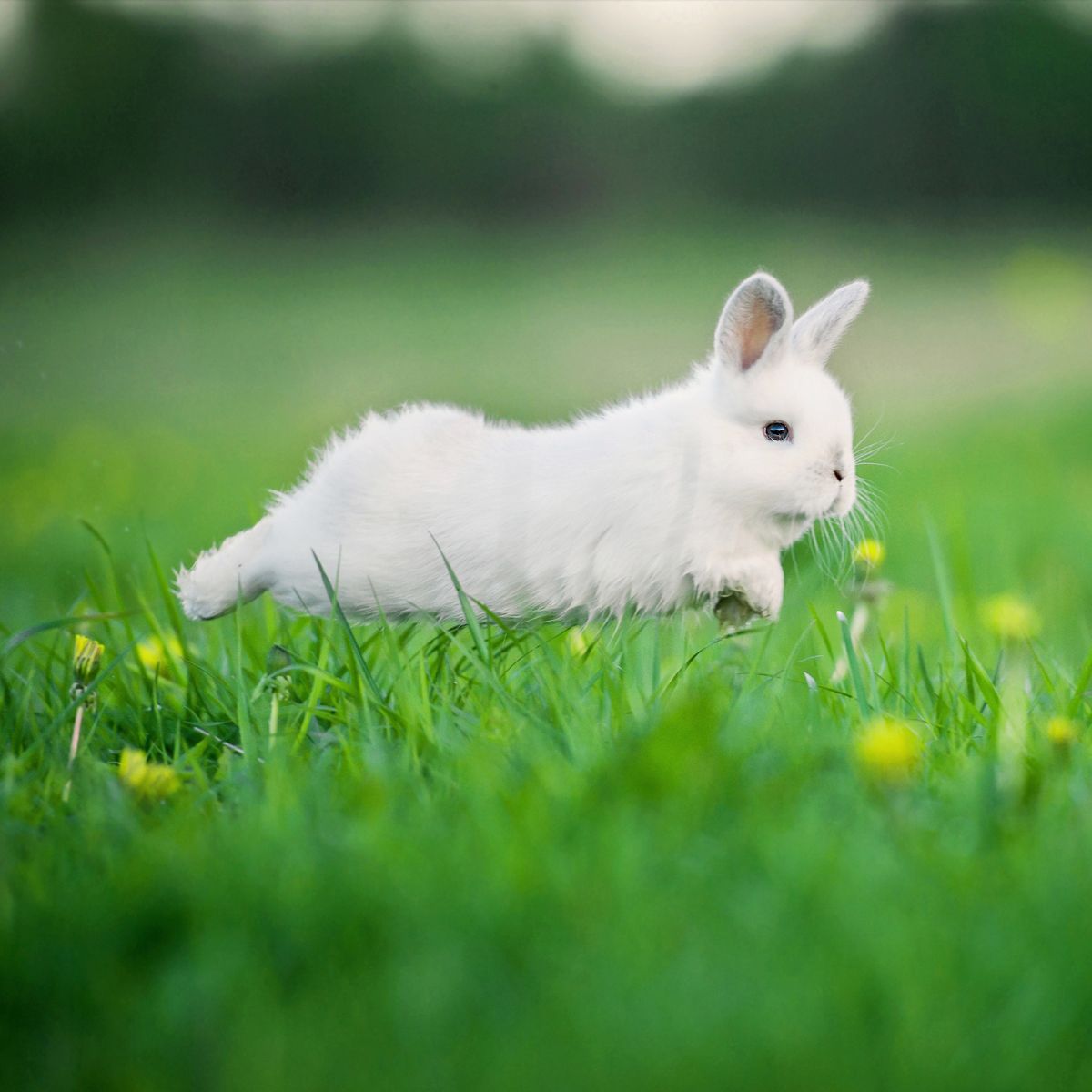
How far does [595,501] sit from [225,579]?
2.45 ft

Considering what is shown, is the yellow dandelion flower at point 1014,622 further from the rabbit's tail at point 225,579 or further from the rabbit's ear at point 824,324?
the rabbit's tail at point 225,579

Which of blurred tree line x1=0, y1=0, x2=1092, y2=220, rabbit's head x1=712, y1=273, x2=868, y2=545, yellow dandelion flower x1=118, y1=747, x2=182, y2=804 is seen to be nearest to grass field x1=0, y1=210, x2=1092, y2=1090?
yellow dandelion flower x1=118, y1=747, x2=182, y2=804

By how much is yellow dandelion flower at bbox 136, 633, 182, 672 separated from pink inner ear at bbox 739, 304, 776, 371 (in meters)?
1.23

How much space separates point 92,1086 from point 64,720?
1186mm

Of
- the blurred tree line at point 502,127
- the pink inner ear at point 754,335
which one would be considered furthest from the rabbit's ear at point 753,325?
the blurred tree line at point 502,127

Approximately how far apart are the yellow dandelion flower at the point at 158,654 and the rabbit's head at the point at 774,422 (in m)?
1.15

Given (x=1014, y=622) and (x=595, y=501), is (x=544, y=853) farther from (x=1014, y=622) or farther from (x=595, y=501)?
(x=1014, y=622)

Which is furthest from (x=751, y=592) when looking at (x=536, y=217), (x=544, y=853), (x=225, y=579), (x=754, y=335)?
(x=536, y=217)

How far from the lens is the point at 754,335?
2.49 metres

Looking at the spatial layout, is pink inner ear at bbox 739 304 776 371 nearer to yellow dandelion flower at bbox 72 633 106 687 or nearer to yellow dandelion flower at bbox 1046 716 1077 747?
yellow dandelion flower at bbox 1046 716 1077 747

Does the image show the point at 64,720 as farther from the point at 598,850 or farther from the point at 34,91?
the point at 34,91

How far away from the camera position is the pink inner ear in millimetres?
2473

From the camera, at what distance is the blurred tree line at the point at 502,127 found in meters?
9.62

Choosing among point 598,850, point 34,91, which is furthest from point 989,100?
point 598,850
